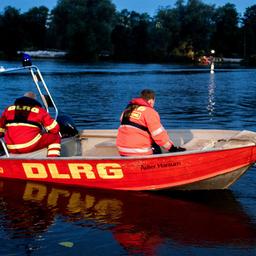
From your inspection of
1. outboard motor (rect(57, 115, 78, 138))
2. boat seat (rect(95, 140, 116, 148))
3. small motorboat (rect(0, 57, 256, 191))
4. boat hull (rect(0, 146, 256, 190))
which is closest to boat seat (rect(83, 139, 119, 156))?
boat seat (rect(95, 140, 116, 148))

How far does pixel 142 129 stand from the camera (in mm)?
8461

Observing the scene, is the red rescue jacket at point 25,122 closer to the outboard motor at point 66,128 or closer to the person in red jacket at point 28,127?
the person in red jacket at point 28,127

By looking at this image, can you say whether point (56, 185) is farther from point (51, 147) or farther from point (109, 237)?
point (109, 237)

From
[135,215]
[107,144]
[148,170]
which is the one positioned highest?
[107,144]

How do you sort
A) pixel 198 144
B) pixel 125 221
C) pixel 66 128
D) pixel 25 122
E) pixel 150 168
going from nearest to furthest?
pixel 125 221 < pixel 150 168 < pixel 25 122 < pixel 198 144 < pixel 66 128

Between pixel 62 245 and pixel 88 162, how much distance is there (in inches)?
81.2

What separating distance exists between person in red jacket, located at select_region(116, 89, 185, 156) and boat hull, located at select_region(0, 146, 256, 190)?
30 centimetres

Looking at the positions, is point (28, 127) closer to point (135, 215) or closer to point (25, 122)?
point (25, 122)

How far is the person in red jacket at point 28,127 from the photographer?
29.6 ft

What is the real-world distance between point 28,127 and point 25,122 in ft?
0.35

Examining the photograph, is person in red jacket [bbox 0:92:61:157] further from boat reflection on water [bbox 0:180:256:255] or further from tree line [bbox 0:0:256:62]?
tree line [bbox 0:0:256:62]

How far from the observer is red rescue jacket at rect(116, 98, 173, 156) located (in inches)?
329

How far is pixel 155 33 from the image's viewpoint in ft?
342

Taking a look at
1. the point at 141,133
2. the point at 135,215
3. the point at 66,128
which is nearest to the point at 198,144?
the point at 141,133
